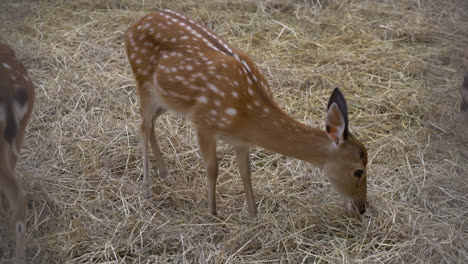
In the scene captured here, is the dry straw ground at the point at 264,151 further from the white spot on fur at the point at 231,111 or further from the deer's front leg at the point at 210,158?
the white spot on fur at the point at 231,111

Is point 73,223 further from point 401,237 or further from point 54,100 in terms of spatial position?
point 401,237

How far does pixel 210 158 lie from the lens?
3.47 metres

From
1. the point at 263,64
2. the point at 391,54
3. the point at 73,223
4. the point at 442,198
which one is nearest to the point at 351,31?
the point at 391,54

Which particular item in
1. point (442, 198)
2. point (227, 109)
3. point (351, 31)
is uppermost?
point (227, 109)

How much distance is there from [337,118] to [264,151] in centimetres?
139

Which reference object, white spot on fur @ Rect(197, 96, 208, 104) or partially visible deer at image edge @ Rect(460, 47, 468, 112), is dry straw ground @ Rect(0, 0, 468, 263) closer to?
partially visible deer at image edge @ Rect(460, 47, 468, 112)

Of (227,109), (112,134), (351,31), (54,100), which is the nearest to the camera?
(227,109)

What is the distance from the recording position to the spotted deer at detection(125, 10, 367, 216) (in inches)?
125

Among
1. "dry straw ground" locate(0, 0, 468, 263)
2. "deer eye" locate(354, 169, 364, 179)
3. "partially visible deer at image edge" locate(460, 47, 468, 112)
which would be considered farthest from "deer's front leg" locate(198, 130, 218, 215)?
"partially visible deer at image edge" locate(460, 47, 468, 112)

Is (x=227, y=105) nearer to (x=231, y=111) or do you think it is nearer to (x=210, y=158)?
(x=231, y=111)

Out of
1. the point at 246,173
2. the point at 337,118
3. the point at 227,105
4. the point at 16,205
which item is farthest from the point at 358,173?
the point at 16,205

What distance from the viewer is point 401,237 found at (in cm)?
334

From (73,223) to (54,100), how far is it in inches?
39.7

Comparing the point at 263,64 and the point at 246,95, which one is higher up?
the point at 246,95
